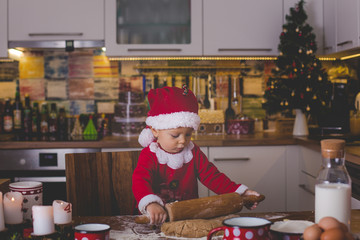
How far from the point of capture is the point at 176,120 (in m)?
1.43

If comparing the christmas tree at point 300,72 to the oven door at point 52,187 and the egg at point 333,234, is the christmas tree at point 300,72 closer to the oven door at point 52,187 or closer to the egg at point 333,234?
the oven door at point 52,187

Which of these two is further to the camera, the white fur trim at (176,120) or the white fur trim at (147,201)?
the white fur trim at (176,120)

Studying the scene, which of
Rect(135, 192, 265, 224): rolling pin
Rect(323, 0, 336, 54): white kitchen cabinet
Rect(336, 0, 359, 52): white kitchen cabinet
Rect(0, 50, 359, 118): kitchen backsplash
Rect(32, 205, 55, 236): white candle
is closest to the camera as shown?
Rect(32, 205, 55, 236): white candle

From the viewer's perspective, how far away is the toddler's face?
1.43 meters

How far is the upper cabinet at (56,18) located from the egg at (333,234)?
2.39 m

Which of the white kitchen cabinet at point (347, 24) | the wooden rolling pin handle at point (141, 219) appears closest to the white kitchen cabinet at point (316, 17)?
the white kitchen cabinet at point (347, 24)

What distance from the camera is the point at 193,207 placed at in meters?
1.14

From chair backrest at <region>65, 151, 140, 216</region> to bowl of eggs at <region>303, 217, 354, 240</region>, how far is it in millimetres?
876

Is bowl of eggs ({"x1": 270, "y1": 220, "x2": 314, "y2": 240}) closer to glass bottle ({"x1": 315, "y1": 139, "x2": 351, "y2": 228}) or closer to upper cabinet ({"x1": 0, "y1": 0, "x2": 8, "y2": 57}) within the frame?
glass bottle ({"x1": 315, "y1": 139, "x2": 351, "y2": 228})

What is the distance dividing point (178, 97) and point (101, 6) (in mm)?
1653

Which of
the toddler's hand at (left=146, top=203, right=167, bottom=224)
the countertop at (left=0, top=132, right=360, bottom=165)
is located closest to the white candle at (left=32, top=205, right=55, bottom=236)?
the toddler's hand at (left=146, top=203, right=167, bottom=224)

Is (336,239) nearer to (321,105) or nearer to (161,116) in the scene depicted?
(161,116)

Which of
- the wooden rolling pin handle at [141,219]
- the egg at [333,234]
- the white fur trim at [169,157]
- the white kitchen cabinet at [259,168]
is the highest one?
the white fur trim at [169,157]

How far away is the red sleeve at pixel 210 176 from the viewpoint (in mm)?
1484
